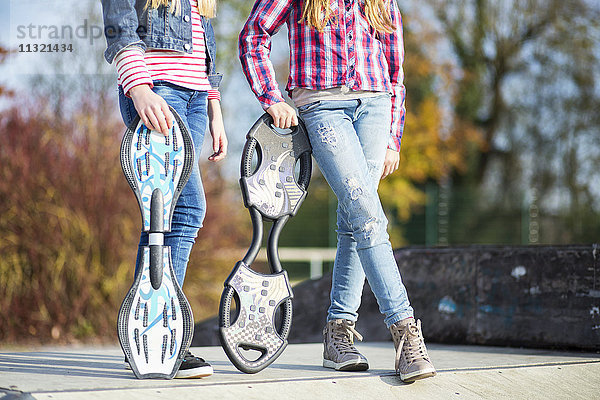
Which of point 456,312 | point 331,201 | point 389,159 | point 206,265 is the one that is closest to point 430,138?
point 331,201

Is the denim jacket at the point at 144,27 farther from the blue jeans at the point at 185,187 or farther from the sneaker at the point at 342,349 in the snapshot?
the sneaker at the point at 342,349

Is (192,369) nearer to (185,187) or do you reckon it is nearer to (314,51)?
(185,187)

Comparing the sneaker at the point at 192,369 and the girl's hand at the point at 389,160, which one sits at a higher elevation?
the girl's hand at the point at 389,160

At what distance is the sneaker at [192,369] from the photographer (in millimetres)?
2475

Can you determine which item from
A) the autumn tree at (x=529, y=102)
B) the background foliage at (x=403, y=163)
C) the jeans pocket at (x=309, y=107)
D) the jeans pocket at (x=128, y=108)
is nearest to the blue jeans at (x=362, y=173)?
the jeans pocket at (x=309, y=107)

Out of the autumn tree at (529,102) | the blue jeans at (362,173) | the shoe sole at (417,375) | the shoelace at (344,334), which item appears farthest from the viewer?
the autumn tree at (529,102)

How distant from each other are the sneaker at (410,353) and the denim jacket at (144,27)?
4.01 feet

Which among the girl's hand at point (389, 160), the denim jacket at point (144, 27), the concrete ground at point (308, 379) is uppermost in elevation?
the denim jacket at point (144, 27)

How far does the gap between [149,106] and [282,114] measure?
521 millimetres

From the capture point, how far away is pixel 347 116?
9.21ft

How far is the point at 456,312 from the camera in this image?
4.23 meters

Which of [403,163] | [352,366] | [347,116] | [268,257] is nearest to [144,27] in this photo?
[347,116]

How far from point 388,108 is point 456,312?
5.68ft

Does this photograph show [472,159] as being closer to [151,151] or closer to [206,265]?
[206,265]
